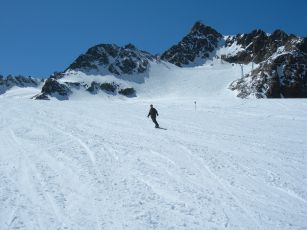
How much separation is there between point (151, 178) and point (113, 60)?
13037 centimetres

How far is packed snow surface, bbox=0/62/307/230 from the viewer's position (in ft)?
29.0

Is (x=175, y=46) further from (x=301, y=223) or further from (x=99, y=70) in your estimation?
(x=301, y=223)

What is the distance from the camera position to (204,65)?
14412cm

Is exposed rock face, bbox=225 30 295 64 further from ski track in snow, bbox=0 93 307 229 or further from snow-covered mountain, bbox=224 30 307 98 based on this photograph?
ski track in snow, bbox=0 93 307 229

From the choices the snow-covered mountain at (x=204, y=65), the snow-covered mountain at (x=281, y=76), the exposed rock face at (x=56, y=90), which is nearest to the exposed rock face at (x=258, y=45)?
the snow-covered mountain at (x=204, y=65)

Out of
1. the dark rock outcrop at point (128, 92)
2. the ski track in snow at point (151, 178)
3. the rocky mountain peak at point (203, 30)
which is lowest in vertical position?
the ski track in snow at point (151, 178)

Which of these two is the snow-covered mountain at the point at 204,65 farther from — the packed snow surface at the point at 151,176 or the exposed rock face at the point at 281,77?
the packed snow surface at the point at 151,176

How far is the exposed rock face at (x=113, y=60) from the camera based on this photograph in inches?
5266

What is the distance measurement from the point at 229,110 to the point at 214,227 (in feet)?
84.5

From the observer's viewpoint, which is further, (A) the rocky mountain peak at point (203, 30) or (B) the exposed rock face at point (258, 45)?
(A) the rocky mountain peak at point (203, 30)

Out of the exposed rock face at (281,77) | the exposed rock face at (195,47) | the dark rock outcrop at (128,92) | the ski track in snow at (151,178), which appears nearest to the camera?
the ski track in snow at (151,178)

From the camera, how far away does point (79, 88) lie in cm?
11781

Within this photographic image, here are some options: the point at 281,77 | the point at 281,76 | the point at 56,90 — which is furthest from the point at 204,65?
the point at 56,90

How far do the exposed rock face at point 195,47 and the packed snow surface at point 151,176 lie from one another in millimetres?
126914
